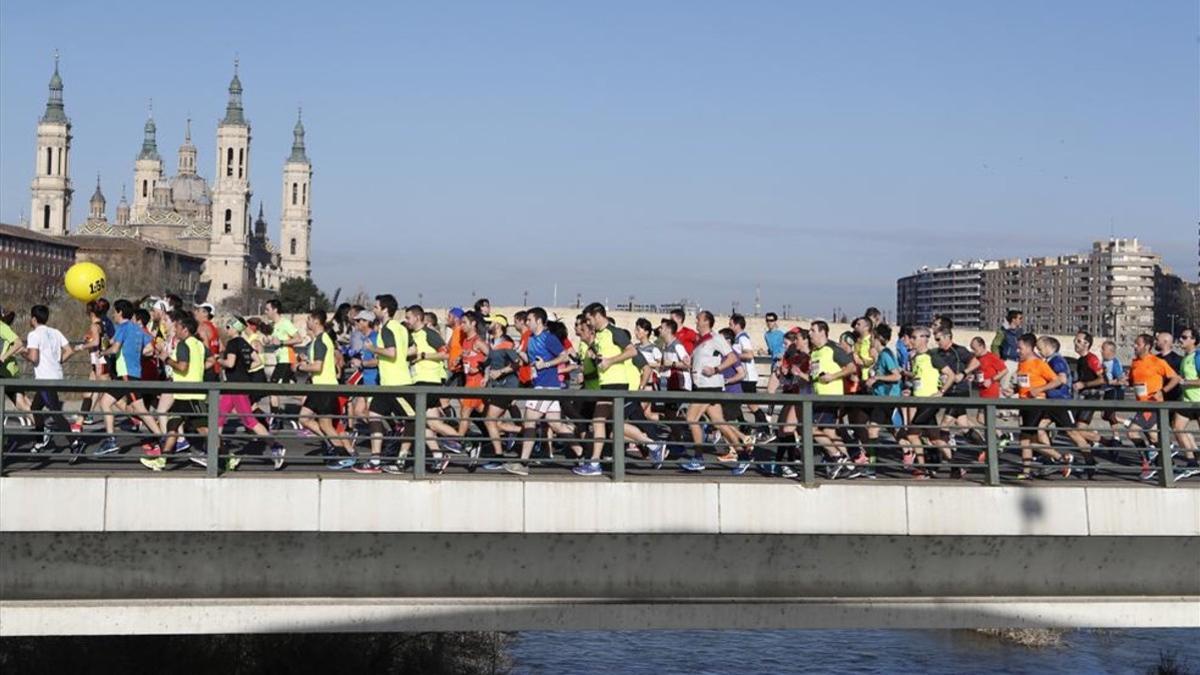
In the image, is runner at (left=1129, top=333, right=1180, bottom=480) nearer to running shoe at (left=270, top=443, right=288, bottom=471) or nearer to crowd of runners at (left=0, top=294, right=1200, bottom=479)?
crowd of runners at (left=0, top=294, right=1200, bottom=479)

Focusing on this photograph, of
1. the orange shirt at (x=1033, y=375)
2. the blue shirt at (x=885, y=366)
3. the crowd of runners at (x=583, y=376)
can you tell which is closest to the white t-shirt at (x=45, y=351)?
the crowd of runners at (x=583, y=376)

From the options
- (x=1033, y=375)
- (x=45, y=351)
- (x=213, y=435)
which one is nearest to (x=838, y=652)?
(x=1033, y=375)

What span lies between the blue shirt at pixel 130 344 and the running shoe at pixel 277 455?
1.43m

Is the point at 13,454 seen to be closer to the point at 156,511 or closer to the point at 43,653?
the point at 156,511

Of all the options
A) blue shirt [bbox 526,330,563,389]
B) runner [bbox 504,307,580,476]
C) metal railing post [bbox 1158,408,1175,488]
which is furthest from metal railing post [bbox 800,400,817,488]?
blue shirt [bbox 526,330,563,389]

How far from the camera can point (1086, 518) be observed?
13.5m

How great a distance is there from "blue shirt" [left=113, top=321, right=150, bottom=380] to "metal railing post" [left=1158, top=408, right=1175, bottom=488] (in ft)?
29.7

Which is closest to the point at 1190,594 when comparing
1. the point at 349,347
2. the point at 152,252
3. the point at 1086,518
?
the point at 1086,518

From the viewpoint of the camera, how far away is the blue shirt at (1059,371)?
17094 millimetres

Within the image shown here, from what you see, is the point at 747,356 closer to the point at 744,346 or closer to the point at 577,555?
the point at 744,346

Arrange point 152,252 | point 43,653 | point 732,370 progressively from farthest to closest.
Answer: point 152,252 → point 43,653 → point 732,370

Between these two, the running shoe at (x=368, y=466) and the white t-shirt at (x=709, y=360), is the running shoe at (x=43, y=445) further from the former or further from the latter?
the white t-shirt at (x=709, y=360)

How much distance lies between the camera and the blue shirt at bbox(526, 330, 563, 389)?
1678 cm

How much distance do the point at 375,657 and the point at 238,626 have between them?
8.83 meters
